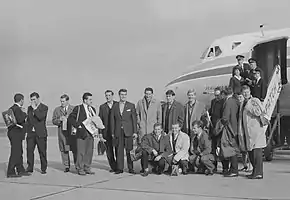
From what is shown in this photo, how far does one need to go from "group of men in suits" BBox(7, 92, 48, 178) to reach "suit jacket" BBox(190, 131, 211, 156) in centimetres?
299

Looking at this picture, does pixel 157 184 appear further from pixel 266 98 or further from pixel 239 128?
pixel 266 98

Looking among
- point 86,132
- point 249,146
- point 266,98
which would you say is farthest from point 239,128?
point 86,132

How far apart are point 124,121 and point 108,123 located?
0.40 metres

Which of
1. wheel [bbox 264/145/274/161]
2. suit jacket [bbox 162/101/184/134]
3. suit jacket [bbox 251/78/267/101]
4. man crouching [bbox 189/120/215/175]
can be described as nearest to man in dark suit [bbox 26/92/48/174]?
suit jacket [bbox 162/101/184/134]

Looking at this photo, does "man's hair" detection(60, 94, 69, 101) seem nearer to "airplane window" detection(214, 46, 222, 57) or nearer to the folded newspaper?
the folded newspaper

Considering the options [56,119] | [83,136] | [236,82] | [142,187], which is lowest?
[142,187]

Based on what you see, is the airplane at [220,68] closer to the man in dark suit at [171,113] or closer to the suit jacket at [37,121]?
the man in dark suit at [171,113]

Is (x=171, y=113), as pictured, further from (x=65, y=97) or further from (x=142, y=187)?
(x=65, y=97)

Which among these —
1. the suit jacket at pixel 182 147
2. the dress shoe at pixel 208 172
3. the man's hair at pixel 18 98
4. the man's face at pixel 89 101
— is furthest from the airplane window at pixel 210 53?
the man's hair at pixel 18 98

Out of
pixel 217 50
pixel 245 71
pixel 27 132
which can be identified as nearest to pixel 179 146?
pixel 245 71

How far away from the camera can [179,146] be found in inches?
322

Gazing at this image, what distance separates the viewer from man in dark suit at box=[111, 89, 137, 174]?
28.1ft

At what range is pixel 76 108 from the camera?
8.68 meters

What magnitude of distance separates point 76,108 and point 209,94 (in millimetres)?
4423
